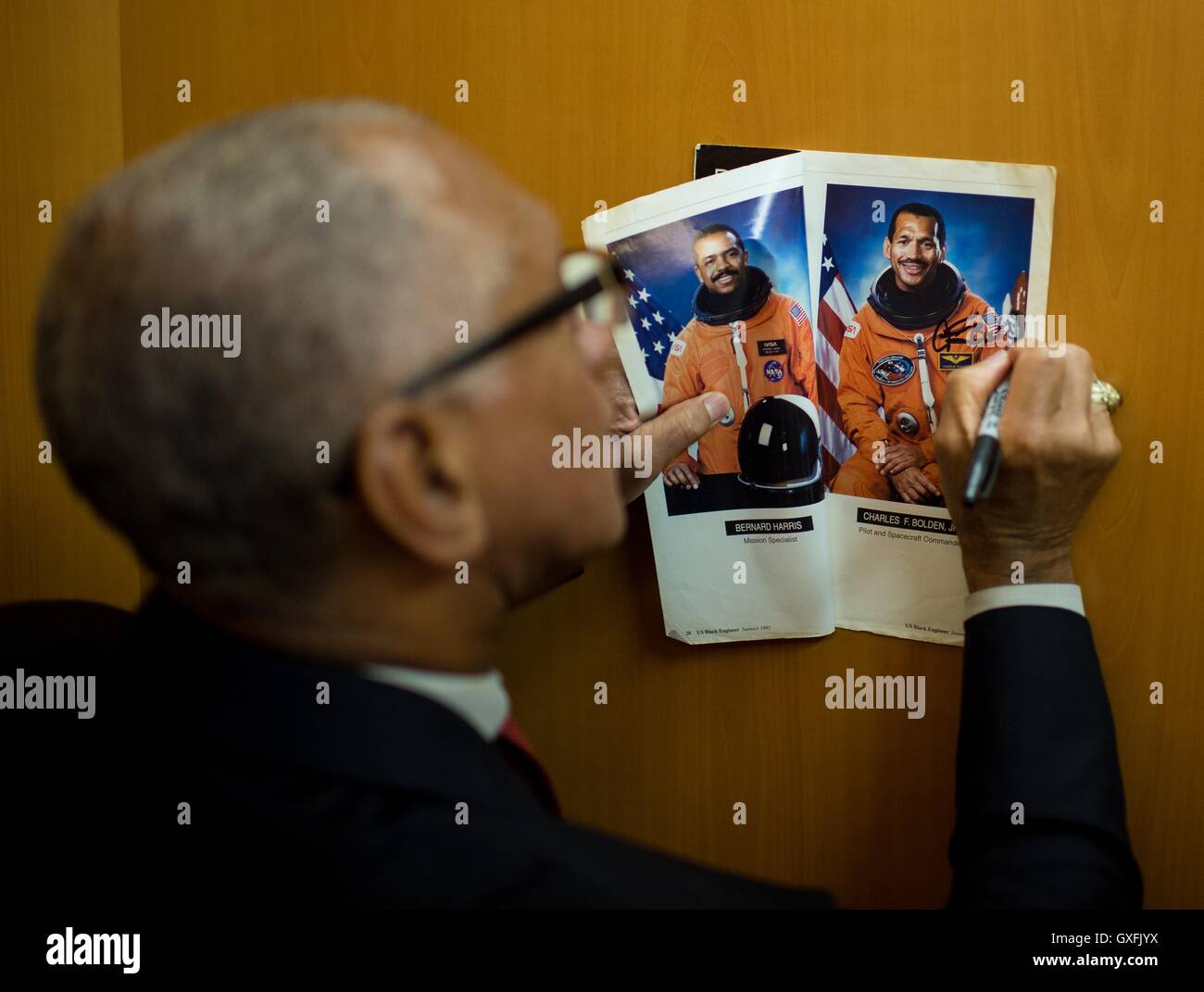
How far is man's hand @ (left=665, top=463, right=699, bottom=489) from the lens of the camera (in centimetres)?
77

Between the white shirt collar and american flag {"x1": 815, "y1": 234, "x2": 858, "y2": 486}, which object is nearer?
the white shirt collar

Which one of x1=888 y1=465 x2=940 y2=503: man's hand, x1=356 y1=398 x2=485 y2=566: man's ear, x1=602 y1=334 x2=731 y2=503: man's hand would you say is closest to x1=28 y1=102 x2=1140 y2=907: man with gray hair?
x1=356 y1=398 x2=485 y2=566: man's ear

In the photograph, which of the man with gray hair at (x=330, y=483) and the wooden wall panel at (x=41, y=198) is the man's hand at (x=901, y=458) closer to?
the man with gray hair at (x=330, y=483)

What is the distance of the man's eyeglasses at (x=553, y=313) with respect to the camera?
1.38 ft

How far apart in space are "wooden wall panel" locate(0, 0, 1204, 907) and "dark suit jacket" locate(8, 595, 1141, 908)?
0.25 meters

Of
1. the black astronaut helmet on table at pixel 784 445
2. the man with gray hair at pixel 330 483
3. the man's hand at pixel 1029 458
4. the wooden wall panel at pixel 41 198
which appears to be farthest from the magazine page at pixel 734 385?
the wooden wall panel at pixel 41 198

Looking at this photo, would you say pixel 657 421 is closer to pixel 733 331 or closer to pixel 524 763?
pixel 733 331

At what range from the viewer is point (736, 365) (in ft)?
2.47

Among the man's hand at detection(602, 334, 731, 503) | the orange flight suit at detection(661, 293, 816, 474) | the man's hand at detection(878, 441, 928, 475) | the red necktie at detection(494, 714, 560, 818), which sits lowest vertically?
the red necktie at detection(494, 714, 560, 818)

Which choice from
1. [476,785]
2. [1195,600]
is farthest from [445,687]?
[1195,600]

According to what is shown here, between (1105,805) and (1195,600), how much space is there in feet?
0.87

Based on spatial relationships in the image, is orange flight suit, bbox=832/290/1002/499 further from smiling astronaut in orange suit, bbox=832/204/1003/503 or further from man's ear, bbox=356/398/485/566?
man's ear, bbox=356/398/485/566

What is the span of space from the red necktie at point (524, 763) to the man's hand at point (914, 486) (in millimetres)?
381

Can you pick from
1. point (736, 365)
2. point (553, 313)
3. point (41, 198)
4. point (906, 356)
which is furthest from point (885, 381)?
point (41, 198)
